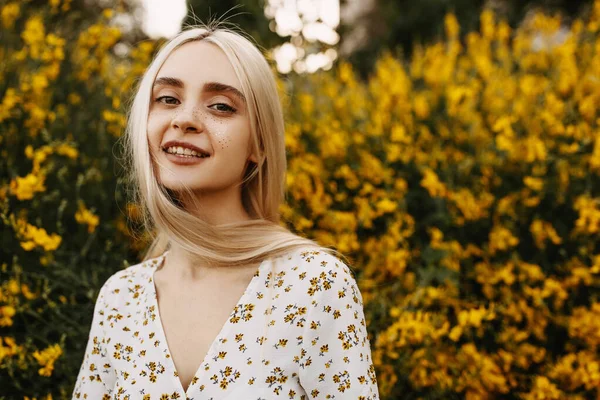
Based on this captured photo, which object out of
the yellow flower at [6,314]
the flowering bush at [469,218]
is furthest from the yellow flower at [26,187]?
the flowering bush at [469,218]

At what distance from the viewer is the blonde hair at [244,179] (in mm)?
1395

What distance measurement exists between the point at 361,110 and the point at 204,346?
1.90m

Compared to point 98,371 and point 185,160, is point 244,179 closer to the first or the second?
point 185,160

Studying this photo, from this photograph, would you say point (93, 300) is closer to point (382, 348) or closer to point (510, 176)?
point (382, 348)

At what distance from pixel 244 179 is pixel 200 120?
0.21 metres

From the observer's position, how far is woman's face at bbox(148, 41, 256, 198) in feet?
4.46

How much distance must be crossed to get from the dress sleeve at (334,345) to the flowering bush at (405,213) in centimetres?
67

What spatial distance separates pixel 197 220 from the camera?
139cm

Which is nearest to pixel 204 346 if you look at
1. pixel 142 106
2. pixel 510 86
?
pixel 142 106

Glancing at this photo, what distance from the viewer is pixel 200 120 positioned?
135 cm

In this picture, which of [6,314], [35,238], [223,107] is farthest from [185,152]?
[6,314]

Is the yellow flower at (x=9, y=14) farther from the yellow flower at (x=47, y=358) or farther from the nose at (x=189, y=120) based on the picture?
the nose at (x=189, y=120)

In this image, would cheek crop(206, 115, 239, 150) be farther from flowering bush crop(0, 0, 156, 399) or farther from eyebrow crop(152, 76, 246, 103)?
flowering bush crop(0, 0, 156, 399)

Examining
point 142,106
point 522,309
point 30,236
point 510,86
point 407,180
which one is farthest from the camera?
point 510,86
